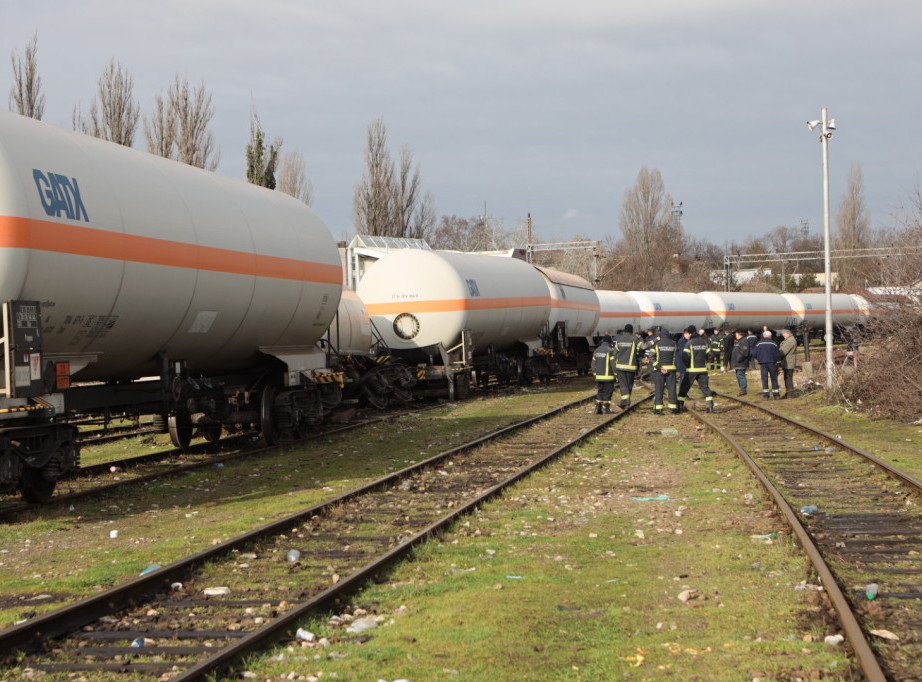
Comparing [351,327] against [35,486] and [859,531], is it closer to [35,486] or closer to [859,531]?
[35,486]

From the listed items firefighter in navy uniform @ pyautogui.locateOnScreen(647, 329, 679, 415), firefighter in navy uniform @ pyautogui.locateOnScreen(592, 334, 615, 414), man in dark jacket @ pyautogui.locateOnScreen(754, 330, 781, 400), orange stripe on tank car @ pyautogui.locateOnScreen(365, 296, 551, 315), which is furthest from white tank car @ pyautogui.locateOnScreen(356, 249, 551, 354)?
man in dark jacket @ pyautogui.locateOnScreen(754, 330, 781, 400)

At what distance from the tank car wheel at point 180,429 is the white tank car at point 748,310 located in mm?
37329

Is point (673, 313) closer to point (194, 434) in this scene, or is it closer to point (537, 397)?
point (537, 397)

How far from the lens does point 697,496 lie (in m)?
10.2

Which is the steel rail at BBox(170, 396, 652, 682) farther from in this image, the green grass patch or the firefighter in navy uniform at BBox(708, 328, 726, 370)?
the firefighter in navy uniform at BBox(708, 328, 726, 370)

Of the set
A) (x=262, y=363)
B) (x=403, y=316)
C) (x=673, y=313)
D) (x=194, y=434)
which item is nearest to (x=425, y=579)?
(x=262, y=363)

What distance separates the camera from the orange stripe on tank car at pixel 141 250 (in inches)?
356

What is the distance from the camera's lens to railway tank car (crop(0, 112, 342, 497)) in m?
9.23

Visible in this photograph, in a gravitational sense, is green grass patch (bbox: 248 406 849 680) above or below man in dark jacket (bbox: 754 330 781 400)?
below

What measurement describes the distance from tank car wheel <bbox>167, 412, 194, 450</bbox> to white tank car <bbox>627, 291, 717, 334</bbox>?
29.2m

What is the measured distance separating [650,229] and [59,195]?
83.9 meters

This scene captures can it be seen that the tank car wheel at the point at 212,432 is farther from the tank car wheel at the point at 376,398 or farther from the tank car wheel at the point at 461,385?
the tank car wheel at the point at 461,385

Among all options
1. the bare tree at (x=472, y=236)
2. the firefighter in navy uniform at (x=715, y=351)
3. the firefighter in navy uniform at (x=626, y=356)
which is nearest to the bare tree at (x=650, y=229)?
the bare tree at (x=472, y=236)

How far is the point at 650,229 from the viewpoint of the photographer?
89.9 m
